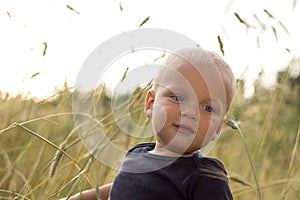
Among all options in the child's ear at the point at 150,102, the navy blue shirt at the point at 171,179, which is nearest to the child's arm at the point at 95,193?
the navy blue shirt at the point at 171,179

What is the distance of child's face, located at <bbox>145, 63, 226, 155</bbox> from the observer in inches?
52.2

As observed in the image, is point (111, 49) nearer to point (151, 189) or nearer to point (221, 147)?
point (151, 189)

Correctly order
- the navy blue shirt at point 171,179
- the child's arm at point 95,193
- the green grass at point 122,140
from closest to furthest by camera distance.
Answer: the navy blue shirt at point 171,179
the child's arm at point 95,193
the green grass at point 122,140

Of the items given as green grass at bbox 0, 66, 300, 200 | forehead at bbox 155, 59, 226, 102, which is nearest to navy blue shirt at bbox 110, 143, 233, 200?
forehead at bbox 155, 59, 226, 102

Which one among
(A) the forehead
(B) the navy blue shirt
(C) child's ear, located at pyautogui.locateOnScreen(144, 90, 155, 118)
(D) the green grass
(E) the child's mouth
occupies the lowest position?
(D) the green grass

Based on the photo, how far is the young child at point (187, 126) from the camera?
1.31 m

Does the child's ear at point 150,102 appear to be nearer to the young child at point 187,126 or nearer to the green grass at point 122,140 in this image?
the young child at point 187,126

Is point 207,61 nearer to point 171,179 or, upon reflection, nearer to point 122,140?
point 171,179

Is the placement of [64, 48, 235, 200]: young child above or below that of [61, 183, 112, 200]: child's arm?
above

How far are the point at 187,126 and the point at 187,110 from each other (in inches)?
1.2

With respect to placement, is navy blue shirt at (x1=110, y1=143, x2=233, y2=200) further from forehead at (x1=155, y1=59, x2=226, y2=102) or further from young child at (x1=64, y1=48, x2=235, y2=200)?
forehead at (x1=155, y1=59, x2=226, y2=102)

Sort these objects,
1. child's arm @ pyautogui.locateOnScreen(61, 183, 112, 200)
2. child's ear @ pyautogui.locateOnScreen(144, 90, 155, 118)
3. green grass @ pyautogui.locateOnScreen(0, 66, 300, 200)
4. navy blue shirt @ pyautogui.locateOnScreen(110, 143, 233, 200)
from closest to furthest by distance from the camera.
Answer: navy blue shirt @ pyautogui.locateOnScreen(110, 143, 233, 200), child's ear @ pyautogui.locateOnScreen(144, 90, 155, 118), child's arm @ pyautogui.locateOnScreen(61, 183, 112, 200), green grass @ pyautogui.locateOnScreen(0, 66, 300, 200)

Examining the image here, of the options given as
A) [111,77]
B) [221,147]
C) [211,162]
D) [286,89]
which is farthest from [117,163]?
[221,147]

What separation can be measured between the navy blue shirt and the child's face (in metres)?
0.03
